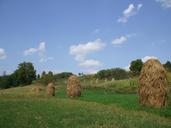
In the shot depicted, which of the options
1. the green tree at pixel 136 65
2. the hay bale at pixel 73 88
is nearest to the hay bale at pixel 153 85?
the hay bale at pixel 73 88

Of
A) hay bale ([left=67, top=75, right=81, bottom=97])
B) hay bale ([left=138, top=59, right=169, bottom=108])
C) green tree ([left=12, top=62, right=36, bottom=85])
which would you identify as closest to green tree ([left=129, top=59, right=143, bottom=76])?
green tree ([left=12, top=62, right=36, bottom=85])

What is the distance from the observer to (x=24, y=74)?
129250 millimetres

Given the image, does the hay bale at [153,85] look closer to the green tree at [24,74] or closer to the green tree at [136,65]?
the green tree at [136,65]

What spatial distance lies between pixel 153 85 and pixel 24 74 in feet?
354

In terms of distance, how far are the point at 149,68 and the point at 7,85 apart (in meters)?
114

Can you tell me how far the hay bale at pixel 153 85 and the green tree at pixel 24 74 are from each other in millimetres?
106408

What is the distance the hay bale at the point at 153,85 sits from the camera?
24.7 meters

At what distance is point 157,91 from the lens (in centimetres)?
2486

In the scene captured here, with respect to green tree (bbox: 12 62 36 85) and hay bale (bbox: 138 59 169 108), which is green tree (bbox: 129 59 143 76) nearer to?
green tree (bbox: 12 62 36 85)

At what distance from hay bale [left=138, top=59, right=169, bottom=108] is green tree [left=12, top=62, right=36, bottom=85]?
10641cm

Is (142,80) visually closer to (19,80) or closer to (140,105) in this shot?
(140,105)

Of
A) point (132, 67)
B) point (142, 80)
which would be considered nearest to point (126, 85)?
point (142, 80)

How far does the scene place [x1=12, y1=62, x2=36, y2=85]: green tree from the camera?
129m

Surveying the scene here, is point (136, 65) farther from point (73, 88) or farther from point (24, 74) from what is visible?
point (73, 88)
